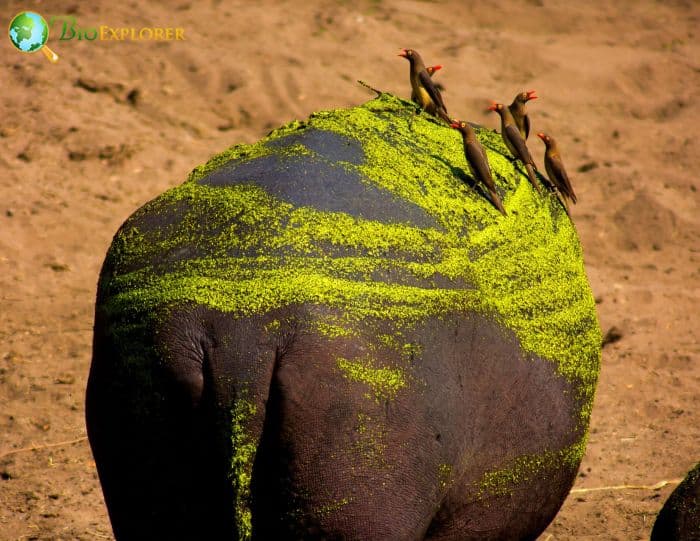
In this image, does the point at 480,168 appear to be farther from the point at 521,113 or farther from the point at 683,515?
the point at 683,515

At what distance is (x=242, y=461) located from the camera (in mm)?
2332

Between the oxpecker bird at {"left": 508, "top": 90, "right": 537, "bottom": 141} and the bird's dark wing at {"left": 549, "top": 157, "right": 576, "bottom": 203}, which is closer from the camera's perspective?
the bird's dark wing at {"left": 549, "top": 157, "right": 576, "bottom": 203}

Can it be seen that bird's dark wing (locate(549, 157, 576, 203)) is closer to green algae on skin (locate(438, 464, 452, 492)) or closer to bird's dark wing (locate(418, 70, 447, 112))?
bird's dark wing (locate(418, 70, 447, 112))

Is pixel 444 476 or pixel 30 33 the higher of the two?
pixel 444 476

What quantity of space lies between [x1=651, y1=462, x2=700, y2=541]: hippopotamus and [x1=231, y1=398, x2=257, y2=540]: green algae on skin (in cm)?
144

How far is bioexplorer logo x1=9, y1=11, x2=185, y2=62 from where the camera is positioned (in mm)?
8812

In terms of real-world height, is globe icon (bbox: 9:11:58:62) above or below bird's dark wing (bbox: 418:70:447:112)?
below

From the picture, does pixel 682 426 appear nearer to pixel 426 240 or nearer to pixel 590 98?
pixel 426 240

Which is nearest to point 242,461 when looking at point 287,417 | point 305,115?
point 287,417

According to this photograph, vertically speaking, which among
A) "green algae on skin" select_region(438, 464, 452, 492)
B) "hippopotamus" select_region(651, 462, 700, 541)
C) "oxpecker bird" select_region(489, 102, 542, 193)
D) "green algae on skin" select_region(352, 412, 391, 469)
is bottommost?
"hippopotamus" select_region(651, 462, 700, 541)

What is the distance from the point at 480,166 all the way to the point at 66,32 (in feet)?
23.2

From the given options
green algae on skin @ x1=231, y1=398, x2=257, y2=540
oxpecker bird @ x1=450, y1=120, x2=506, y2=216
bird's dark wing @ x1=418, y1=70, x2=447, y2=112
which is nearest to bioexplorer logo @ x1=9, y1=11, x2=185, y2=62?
bird's dark wing @ x1=418, y1=70, x2=447, y2=112

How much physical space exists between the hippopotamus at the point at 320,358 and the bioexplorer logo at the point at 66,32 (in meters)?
6.62

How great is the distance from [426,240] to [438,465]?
63 centimetres
